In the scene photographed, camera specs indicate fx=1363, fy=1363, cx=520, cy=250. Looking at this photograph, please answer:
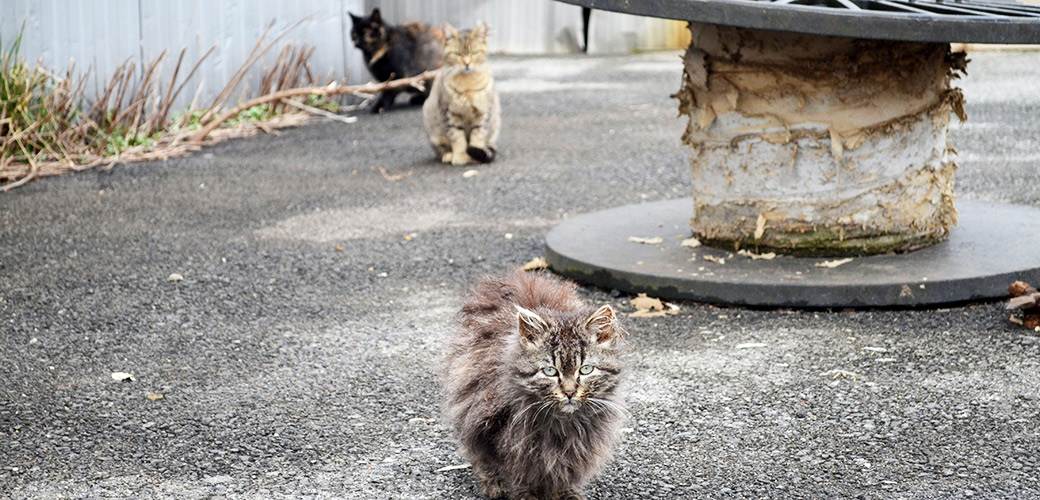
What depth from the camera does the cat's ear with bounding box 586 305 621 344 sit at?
10.7 feet

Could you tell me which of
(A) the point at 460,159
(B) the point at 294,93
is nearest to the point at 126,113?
(B) the point at 294,93

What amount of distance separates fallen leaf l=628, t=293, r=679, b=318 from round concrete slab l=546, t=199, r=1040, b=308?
0.05 metres

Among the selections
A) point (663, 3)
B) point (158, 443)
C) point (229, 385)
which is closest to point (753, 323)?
point (663, 3)

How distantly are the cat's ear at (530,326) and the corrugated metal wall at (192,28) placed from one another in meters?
7.12

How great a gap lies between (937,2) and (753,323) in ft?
5.13

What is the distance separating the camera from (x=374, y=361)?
485 cm

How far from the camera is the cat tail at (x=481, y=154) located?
29.5 feet

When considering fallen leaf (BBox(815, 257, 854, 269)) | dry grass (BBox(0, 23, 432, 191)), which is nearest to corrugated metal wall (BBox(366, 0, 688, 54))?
dry grass (BBox(0, 23, 432, 191))

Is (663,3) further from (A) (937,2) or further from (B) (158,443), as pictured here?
(B) (158,443)

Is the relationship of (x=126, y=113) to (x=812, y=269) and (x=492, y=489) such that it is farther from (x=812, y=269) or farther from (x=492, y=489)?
(x=492, y=489)

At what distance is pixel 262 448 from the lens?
400 centimetres

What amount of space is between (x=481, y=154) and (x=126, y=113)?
2.59m

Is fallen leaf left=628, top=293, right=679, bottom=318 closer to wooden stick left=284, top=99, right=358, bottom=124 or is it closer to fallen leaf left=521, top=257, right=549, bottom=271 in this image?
fallen leaf left=521, top=257, right=549, bottom=271

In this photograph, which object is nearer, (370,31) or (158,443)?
(158,443)
